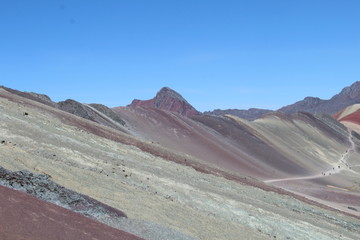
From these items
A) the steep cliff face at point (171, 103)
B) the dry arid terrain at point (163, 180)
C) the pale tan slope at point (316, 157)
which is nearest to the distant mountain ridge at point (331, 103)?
the pale tan slope at point (316, 157)

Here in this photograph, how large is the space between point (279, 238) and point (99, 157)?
9216 mm

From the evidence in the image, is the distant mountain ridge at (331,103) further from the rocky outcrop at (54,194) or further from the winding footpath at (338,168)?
the rocky outcrop at (54,194)

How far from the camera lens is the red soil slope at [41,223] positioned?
7633 millimetres

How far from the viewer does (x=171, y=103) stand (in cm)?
10550

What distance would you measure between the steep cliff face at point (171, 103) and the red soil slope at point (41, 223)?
Result: 93.0m

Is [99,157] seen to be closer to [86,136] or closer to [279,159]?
[86,136]

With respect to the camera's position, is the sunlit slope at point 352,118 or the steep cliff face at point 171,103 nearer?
the steep cliff face at point 171,103

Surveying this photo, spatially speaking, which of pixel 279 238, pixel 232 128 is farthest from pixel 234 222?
pixel 232 128

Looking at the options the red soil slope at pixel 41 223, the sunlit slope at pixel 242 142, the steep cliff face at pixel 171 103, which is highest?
the steep cliff face at pixel 171 103

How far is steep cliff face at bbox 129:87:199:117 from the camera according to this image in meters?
104

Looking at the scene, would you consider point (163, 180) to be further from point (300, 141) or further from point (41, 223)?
point (300, 141)

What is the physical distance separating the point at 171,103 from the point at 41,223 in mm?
97434

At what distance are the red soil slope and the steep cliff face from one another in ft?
305

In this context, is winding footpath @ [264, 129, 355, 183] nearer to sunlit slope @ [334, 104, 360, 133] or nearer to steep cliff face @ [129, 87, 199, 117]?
sunlit slope @ [334, 104, 360, 133]
